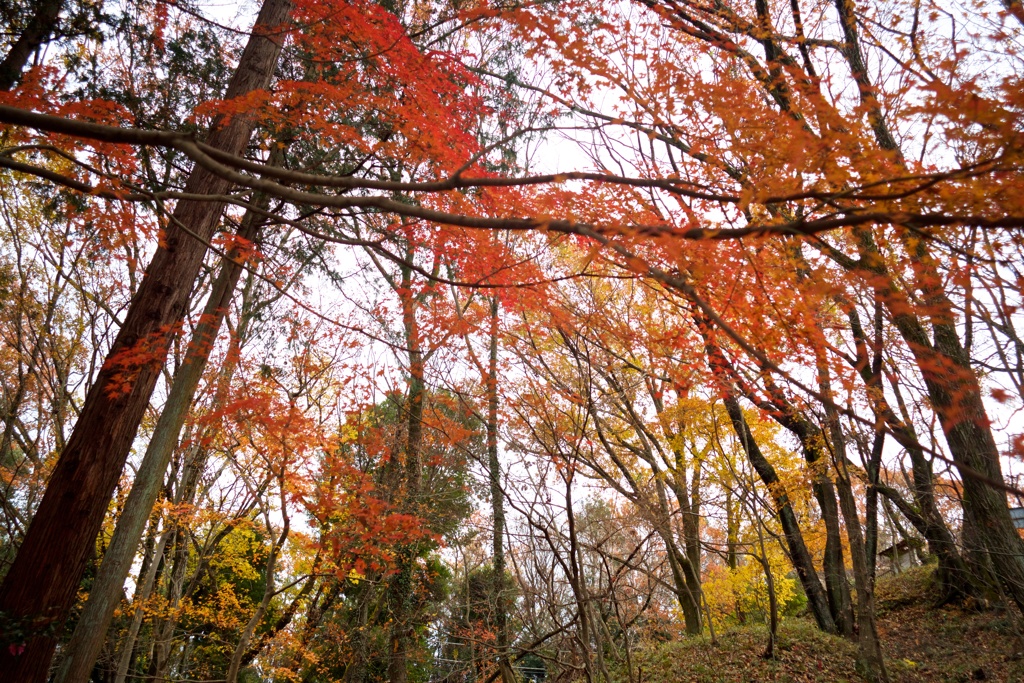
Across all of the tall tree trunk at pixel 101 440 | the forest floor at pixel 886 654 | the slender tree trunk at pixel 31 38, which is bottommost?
the forest floor at pixel 886 654

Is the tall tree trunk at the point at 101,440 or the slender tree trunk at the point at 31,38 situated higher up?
the slender tree trunk at the point at 31,38

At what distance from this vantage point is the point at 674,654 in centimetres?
866

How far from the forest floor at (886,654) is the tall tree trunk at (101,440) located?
5.39 meters

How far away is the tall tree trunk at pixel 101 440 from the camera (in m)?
4.01

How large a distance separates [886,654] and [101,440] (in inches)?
377

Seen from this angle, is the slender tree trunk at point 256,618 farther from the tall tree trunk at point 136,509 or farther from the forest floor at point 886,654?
the forest floor at point 886,654

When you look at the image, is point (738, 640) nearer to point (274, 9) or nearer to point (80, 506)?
point (80, 506)

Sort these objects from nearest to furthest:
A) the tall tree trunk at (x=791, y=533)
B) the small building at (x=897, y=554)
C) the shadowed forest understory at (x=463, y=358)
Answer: the shadowed forest understory at (x=463, y=358), the tall tree trunk at (x=791, y=533), the small building at (x=897, y=554)

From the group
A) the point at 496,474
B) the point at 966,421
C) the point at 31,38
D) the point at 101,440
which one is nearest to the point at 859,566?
the point at 966,421

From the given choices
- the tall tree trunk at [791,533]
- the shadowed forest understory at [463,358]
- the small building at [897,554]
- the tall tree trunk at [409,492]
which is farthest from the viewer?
the small building at [897,554]

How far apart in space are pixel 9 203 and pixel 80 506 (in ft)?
17.6

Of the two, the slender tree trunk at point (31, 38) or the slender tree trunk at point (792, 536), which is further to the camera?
the slender tree trunk at point (792, 536)

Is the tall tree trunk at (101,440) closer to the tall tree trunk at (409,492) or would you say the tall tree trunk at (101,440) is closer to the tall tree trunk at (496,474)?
the tall tree trunk at (496,474)

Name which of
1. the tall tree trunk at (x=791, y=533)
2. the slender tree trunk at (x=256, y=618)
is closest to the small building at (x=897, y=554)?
the tall tree trunk at (x=791, y=533)
